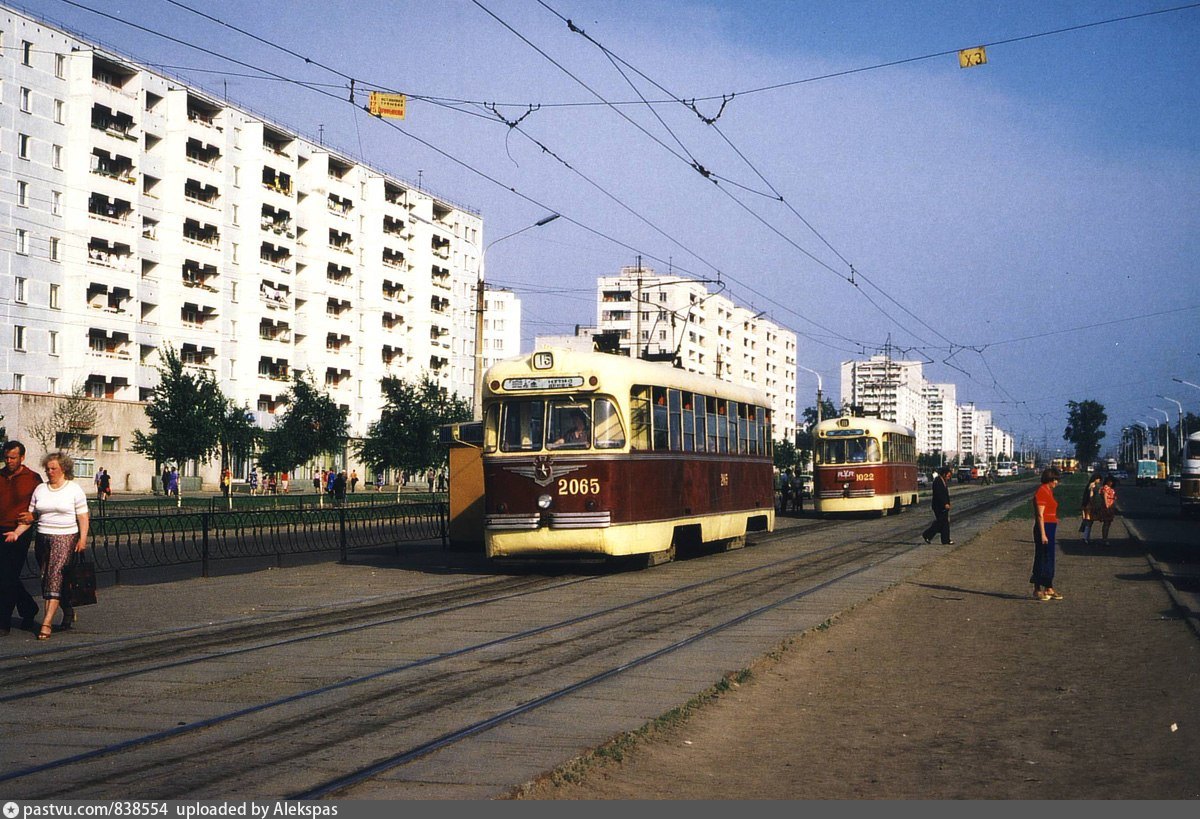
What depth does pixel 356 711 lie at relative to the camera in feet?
27.5

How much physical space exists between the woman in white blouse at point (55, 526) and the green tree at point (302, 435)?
48.8 meters

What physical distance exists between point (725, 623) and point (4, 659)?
6.86m

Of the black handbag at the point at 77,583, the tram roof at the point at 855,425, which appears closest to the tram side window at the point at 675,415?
the black handbag at the point at 77,583

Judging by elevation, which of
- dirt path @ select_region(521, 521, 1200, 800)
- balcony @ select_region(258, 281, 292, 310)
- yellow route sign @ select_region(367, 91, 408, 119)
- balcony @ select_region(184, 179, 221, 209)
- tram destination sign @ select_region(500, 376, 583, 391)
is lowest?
dirt path @ select_region(521, 521, 1200, 800)

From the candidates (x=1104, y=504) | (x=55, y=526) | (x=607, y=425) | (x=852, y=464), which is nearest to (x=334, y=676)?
(x=55, y=526)

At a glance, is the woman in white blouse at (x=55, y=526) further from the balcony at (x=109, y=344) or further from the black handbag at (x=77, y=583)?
the balcony at (x=109, y=344)

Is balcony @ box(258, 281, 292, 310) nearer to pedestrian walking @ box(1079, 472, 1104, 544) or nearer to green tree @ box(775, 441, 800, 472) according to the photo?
green tree @ box(775, 441, 800, 472)

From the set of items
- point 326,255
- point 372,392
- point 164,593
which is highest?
point 326,255

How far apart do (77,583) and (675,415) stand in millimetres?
11006

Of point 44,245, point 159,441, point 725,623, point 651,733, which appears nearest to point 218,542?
point 725,623

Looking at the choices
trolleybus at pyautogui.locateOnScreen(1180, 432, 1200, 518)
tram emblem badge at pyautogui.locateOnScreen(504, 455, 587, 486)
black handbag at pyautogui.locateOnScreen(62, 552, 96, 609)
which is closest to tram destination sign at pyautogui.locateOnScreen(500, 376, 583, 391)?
tram emblem badge at pyautogui.locateOnScreen(504, 455, 587, 486)

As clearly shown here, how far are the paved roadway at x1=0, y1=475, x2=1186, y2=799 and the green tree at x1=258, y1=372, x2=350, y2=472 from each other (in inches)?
1602

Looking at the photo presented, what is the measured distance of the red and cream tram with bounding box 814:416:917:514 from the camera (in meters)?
40.3

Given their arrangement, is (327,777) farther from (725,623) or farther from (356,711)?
(725,623)
